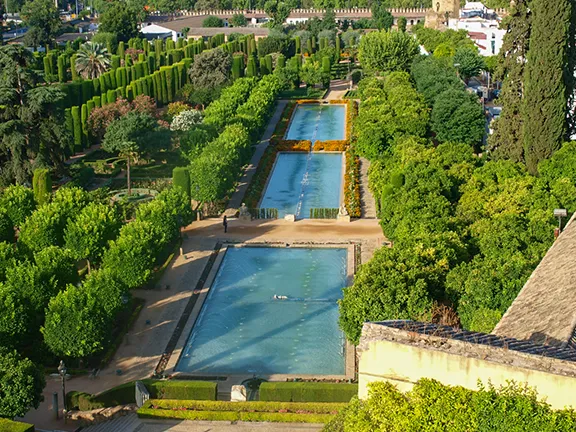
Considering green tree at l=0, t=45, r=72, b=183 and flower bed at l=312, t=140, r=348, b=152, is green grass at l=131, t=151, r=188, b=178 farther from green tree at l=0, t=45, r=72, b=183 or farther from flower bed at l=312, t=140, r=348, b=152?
flower bed at l=312, t=140, r=348, b=152

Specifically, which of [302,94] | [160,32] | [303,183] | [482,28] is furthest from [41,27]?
[303,183]

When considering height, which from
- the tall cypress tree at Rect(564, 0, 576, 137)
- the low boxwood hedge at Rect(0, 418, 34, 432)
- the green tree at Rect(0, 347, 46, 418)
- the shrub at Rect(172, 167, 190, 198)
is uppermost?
the tall cypress tree at Rect(564, 0, 576, 137)

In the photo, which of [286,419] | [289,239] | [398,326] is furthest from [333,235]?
[398,326]

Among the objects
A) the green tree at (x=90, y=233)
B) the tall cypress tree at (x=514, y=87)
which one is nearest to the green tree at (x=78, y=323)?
the green tree at (x=90, y=233)

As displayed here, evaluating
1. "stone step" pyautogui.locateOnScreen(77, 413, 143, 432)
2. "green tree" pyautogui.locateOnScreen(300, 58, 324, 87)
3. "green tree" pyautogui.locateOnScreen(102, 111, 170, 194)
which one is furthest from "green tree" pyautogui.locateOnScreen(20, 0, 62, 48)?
"stone step" pyautogui.locateOnScreen(77, 413, 143, 432)

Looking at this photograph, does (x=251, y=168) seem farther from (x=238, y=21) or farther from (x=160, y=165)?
(x=238, y=21)

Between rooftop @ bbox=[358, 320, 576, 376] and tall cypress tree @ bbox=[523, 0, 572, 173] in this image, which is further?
tall cypress tree @ bbox=[523, 0, 572, 173]
